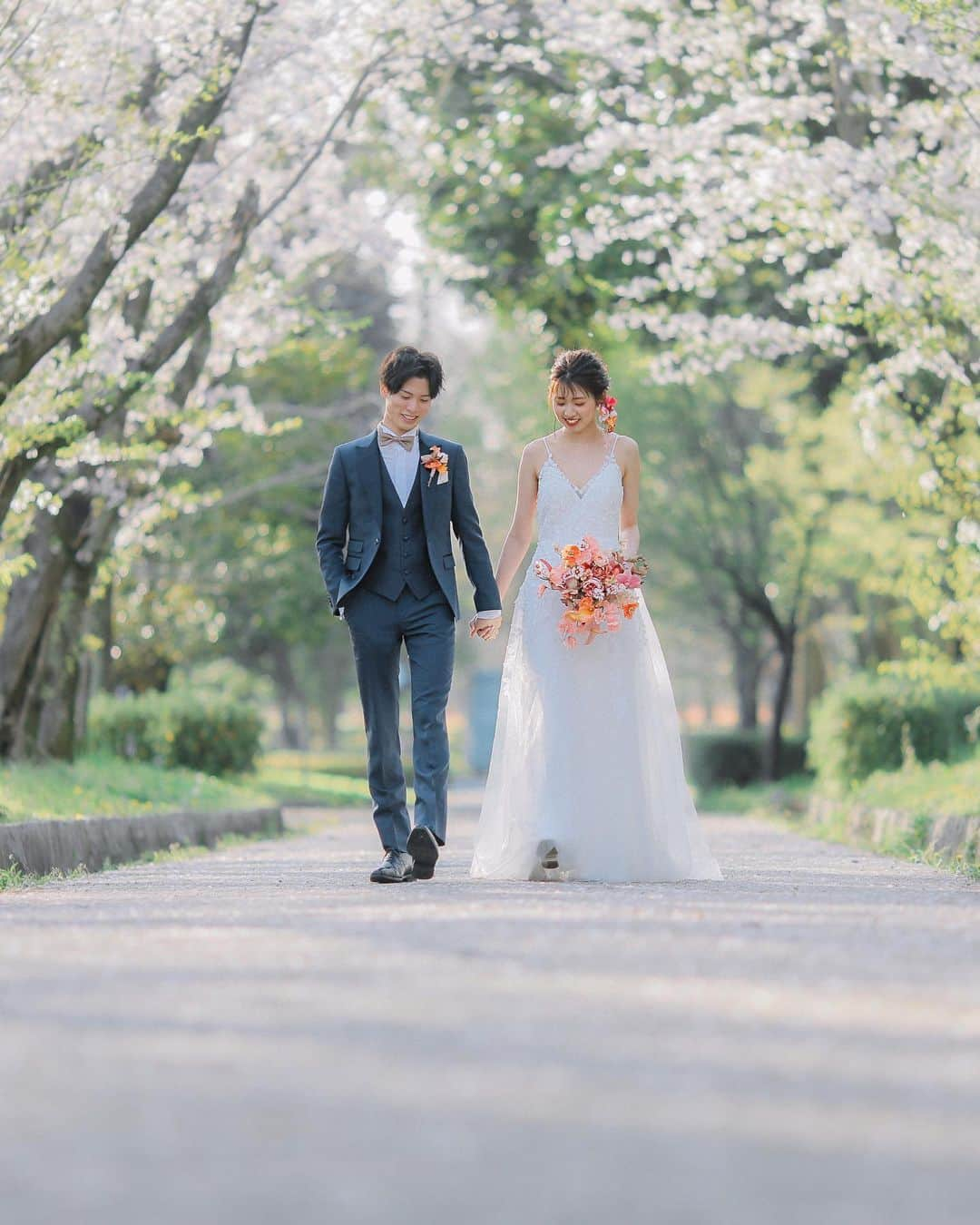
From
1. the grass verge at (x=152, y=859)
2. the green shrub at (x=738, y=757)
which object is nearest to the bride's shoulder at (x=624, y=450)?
the grass verge at (x=152, y=859)

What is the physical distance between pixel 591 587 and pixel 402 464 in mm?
1059

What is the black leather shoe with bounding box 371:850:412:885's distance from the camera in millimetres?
9352

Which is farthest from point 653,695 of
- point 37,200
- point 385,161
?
point 385,161

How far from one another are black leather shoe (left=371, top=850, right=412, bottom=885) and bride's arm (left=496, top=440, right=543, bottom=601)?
1.49m

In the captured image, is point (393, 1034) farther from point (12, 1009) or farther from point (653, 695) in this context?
point (653, 695)

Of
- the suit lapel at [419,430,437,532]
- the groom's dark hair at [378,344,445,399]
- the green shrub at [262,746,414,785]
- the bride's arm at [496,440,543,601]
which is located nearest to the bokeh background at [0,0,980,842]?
the bride's arm at [496,440,543,601]

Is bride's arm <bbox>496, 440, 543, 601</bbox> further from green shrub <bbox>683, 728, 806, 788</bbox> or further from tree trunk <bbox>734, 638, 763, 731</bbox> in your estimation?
tree trunk <bbox>734, 638, 763, 731</bbox>

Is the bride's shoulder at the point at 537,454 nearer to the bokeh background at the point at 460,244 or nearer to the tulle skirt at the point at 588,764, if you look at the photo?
the tulle skirt at the point at 588,764

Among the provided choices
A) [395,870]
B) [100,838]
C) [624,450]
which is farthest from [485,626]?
[100,838]

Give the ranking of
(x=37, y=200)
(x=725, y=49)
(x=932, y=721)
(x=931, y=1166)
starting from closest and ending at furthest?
(x=931, y=1166) < (x=37, y=200) < (x=725, y=49) < (x=932, y=721)

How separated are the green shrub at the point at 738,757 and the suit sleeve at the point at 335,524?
24.0 metres

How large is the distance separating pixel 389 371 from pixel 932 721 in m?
13.4

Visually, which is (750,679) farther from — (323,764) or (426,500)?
(426,500)

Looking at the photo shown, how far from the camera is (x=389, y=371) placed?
962cm
